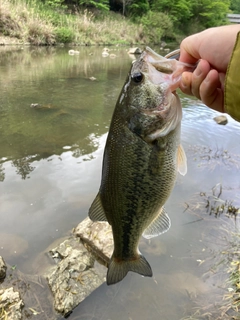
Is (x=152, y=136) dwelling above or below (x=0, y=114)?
above

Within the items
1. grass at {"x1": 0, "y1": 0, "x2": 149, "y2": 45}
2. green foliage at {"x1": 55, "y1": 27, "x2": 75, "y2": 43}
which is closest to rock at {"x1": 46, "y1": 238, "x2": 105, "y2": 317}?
grass at {"x1": 0, "y1": 0, "x2": 149, "y2": 45}

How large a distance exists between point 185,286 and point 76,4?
37127 mm

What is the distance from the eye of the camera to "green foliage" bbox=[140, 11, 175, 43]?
32875 millimetres

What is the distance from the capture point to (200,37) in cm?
186

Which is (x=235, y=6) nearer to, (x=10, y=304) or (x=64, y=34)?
(x=64, y=34)

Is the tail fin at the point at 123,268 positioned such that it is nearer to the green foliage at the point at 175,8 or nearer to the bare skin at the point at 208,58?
the bare skin at the point at 208,58

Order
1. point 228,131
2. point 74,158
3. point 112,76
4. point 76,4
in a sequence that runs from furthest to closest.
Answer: point 76,4 < point 112,76 < point 228,131 < point 74,158

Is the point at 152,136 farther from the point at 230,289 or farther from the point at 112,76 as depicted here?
the point at 112,76

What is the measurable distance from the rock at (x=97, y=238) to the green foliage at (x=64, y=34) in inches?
888

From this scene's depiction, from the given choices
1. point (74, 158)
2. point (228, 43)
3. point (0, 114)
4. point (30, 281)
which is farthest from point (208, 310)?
point (0, 114)

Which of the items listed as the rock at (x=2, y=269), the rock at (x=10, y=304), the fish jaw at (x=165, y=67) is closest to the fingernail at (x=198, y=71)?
the fish jaw at (x=165, y=67)

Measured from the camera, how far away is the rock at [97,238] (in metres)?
3.93

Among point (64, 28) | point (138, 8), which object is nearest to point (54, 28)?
point (64, 28)

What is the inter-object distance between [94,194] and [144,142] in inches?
141
